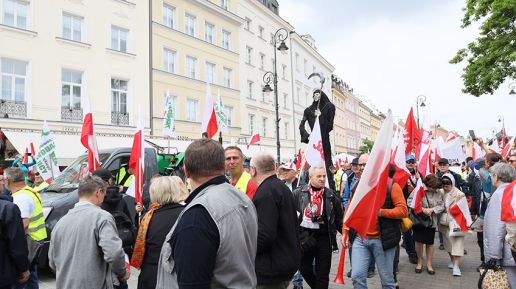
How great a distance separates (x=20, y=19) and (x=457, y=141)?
18280 millimetres

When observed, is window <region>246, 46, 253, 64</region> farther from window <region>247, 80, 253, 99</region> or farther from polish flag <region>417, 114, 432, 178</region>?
polish flag <region>417, 114, 432, 178</region>

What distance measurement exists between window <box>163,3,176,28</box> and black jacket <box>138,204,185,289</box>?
24.4m

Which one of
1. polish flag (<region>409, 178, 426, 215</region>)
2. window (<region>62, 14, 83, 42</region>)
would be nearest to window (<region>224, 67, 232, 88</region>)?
window (<region>62, 14, 83, 42</region>)

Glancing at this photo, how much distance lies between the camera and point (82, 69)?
21.0 metres

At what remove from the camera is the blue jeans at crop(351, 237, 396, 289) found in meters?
4.68

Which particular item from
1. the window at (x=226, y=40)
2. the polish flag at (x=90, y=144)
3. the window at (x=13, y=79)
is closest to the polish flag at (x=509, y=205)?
the polish flag at (x=90, y=144)

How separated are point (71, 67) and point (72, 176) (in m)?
14.0

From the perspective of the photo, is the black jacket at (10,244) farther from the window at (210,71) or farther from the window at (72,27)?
the window at (210,71)

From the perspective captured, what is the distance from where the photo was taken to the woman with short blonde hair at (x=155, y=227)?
356 cm

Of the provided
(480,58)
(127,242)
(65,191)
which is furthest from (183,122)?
(127,242)

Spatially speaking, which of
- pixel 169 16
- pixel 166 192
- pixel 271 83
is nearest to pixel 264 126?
pixel 271 83

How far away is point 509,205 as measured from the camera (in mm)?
3939

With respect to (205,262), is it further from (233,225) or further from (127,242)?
(127,242)

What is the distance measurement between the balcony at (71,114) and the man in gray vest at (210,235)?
19864mm
